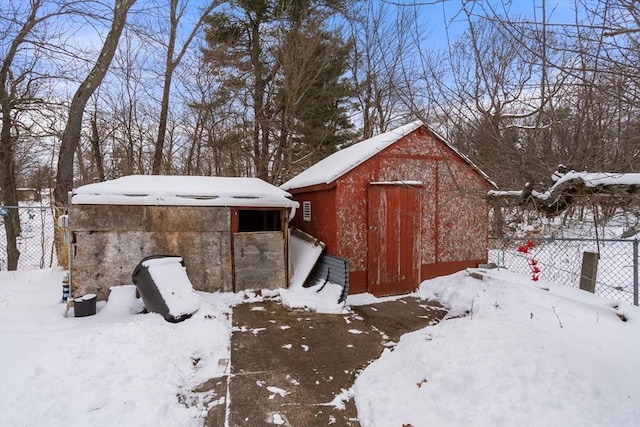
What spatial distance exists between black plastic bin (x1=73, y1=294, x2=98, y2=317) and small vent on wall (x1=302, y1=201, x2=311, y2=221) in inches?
172

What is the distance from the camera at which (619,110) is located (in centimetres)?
238

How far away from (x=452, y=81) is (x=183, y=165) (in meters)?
16.9

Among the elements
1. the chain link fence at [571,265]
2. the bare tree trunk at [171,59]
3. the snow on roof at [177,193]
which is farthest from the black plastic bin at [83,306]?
the bare tree trunk at [171,59]

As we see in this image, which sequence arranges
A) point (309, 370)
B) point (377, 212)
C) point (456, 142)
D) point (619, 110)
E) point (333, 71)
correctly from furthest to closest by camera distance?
point (333, 71)
point (377, 212)
point (309, 370)
point (456, 142)
point (619, 110)

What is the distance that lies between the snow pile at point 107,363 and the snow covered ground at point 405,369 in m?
0.01

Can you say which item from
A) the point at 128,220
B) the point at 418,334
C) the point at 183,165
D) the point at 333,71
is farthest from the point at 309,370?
the point at 183,165

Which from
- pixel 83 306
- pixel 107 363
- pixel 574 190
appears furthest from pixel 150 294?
pixel 574 190

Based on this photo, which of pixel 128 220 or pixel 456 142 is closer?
pixel 456 142

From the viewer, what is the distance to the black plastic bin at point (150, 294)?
472 centimetres

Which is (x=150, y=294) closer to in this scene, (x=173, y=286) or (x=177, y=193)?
(x=173, y=286)

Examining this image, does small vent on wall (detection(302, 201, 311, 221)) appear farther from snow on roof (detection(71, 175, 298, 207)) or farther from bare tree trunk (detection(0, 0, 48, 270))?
bare tree trunk (detection(0, 0, 48, 270))

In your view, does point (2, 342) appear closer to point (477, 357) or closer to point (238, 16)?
point (477, 357)

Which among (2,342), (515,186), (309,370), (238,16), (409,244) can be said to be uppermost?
(238,16)

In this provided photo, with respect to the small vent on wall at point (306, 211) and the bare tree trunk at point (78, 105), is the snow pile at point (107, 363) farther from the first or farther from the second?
the bare tree trunk at point (78, 105)
